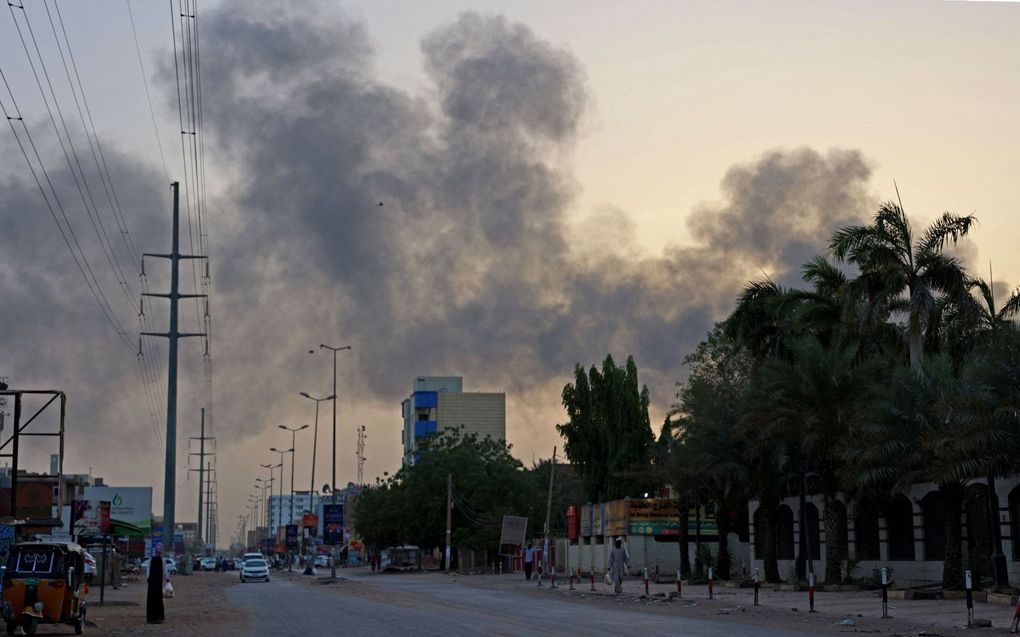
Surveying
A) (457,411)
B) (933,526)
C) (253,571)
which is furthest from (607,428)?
(457,411)

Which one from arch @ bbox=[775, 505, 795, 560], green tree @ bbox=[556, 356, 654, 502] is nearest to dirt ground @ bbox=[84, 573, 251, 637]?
arch @ bbox=[775, 505, 795, 560]

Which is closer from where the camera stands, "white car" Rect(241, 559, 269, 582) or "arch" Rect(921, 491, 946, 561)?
"arch" Rect(921, 491, 946, 561)

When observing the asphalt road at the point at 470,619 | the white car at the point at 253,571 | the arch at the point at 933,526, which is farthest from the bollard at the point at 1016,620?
the white car at the point at 253,571

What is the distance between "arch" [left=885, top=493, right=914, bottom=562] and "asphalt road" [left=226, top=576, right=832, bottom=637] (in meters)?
13.0

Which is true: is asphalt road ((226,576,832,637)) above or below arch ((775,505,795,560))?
below

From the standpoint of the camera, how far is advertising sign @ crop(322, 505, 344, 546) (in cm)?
9450

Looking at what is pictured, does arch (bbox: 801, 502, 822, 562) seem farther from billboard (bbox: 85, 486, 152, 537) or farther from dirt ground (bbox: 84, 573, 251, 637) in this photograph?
billboard (bbox: 85, 486, 152, 537)

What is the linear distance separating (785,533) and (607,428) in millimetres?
25199

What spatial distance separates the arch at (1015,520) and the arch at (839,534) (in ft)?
24.4

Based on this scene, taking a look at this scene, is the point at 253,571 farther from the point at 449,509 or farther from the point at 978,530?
the point at 978,530

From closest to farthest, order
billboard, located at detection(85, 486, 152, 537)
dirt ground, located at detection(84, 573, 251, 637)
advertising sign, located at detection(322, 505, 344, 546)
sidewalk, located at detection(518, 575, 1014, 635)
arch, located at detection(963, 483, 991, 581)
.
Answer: sidewalk, located at detection(518, 575, 1014, 635), dirt ground, located at detection(84, 573, 251, 637), arch, located at detection(963, 483, 991, 581), advertising sign, located at detection(322, 505, 344, 546), billboard, located at detection(85, 486, 152, 537)

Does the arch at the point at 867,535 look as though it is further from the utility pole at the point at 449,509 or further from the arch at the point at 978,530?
the utility pole at the point at 449,509

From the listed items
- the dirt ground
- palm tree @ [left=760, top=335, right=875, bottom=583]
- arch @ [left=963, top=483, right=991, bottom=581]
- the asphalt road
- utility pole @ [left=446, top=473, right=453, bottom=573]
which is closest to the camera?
the asphalt road

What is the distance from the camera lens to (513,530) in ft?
243
